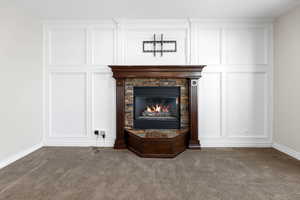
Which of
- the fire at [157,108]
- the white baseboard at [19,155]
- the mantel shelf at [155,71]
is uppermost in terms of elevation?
the mantel shelf at [155,71]

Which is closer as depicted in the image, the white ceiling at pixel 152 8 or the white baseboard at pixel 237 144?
the white ceiling at pixel 152 8

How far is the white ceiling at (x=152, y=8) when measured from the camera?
9.80ft

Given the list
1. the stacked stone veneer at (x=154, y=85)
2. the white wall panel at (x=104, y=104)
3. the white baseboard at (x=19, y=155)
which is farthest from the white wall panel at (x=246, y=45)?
the white baseboard at (x=19, y=155)

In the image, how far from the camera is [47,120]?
378 cm

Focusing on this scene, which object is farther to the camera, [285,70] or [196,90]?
[196,90]

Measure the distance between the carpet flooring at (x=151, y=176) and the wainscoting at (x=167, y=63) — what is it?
A: 49 cm

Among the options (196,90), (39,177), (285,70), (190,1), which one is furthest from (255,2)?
(39,177)

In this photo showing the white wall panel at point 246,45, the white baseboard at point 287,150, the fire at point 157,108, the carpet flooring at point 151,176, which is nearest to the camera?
the carpet flooring at point 151,176

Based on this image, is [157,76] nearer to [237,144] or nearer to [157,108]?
[157,108]

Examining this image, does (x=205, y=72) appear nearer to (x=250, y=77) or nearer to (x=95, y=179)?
(x=250, y=77)

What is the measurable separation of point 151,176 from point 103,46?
265 cm

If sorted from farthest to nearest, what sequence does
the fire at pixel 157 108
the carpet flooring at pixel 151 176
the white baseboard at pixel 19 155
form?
1. the fire at pixel 157 108
2. the white baseboard at pixel 19 155
3. the carpet flooring at pixel 151 176

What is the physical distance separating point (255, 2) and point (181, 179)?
2.95 metres

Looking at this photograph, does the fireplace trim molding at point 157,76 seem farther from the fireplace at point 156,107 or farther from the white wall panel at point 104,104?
the fireplace at point 156,107
